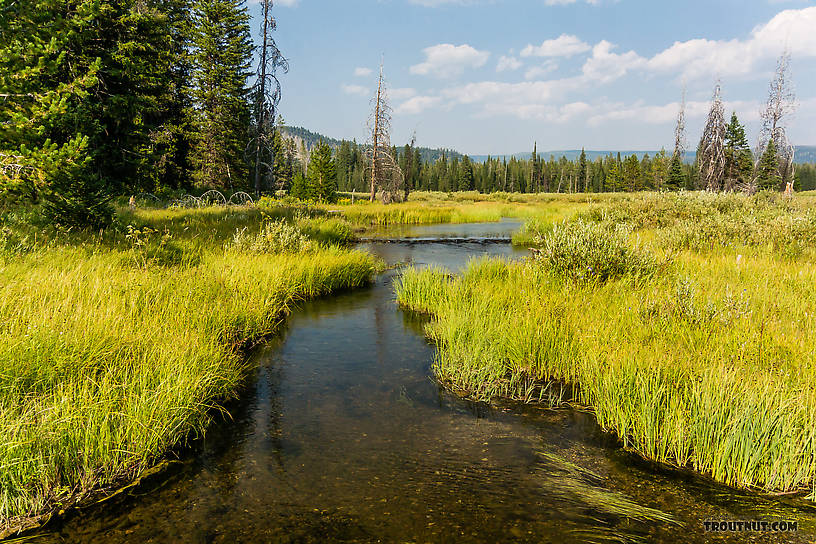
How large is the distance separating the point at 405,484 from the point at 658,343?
3.39m

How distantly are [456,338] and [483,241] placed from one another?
15.7m

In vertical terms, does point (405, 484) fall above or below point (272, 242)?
below

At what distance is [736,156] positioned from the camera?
166 ft

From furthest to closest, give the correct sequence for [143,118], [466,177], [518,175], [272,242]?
[518,175] < [466,177] < [143,118] < [272,242]

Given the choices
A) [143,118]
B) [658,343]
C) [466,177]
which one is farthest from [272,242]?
[466,177]

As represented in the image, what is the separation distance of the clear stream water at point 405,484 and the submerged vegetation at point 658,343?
0.30 metres

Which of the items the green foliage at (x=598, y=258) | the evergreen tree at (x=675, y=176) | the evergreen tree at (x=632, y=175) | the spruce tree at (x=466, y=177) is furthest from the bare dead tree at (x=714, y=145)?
Answer: the spruce tree at (x=466, y=177)

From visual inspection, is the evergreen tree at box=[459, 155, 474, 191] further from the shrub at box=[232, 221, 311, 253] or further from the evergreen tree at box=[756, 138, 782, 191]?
the shrub at box=[232, 221, 311, 253]

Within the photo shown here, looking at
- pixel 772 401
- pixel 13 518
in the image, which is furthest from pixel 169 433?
pixel 772 401

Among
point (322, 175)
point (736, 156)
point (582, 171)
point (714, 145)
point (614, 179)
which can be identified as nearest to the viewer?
point (714, 145)

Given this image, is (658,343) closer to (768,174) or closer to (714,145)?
(714,145)

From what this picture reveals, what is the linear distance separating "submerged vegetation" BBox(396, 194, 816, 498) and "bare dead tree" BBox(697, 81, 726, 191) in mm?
27506

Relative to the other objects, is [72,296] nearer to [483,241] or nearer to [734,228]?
[734,228]

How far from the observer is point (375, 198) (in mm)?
43750
